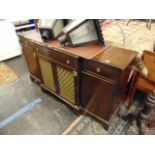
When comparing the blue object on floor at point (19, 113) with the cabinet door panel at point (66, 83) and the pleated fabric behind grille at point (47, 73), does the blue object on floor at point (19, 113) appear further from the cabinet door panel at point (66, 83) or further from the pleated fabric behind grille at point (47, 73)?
the cabinet door panel at point (66, 83)

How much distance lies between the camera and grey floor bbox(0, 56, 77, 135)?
1.49m

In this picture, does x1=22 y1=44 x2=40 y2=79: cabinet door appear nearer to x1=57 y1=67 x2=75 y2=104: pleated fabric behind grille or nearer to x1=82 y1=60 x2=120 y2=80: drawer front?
x1=57 y1=67 x2=75 y2=104: pleated fabric behind grille

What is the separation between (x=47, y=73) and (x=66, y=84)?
32cm

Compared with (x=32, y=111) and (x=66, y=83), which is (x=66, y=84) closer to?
(x=66, y=83)

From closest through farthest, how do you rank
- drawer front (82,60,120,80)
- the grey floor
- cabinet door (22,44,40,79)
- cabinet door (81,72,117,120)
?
drawer front (82,60,120,80) → cabinet door (81,72,117,120) → the grey floor → cabinet door (22,44,40,79)

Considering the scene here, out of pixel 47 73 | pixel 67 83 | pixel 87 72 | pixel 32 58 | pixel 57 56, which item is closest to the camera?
pixel 87 72

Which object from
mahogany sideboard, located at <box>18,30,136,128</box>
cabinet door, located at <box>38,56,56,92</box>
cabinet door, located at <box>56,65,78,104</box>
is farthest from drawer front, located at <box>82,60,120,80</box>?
cabinet door, located at <box>38,56,56,92</box>

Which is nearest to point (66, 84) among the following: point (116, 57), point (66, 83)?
point (66, 83)

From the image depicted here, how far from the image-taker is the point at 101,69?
106 centimetres

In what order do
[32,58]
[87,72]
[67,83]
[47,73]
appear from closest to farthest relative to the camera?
[87,72]
[67,83]
[47,73]
[32,58]

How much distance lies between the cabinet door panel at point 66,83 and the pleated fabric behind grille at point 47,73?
13cm

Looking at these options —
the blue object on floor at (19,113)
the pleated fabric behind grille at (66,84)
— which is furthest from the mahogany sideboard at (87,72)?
the blue object on floor at (19,113)

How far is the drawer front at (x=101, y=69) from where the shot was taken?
3.26 ft
